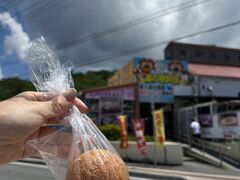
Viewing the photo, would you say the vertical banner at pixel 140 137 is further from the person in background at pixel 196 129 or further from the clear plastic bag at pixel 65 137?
the clear plastic bag at pixel 65 137

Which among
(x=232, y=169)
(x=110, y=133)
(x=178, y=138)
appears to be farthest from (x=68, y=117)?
(x=178, y=138)

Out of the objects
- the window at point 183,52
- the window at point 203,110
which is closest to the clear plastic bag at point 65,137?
the window at point 203,110

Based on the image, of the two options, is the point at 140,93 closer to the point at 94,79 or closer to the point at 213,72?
the point at 213,72

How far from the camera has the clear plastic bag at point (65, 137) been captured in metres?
1.76

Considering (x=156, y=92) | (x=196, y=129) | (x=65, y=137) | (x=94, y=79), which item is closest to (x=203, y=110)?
(x=196, y=129)

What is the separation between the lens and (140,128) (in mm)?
20047

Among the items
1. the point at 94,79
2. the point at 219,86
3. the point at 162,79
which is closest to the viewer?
the point at 162,79

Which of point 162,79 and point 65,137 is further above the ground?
point 162,79

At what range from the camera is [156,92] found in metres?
31.7

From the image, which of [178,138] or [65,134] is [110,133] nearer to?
[178,138]

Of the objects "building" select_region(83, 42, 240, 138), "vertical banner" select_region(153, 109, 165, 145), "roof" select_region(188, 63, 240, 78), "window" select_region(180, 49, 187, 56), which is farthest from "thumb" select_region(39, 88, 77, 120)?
"window" select_region(180, 49, 187, 56)

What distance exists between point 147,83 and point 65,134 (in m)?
29.5

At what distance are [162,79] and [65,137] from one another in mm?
30265

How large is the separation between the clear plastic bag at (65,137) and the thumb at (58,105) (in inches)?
2.7
